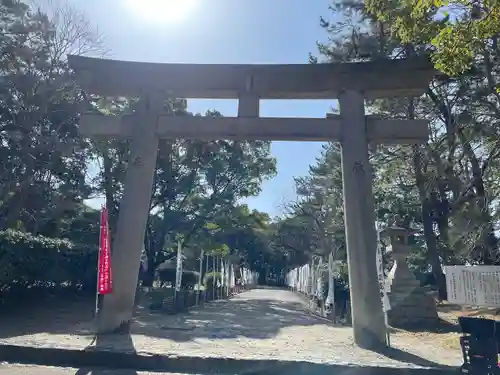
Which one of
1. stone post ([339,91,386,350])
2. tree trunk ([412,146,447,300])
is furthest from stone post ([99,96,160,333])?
tree trunk ([412,146,447,300])

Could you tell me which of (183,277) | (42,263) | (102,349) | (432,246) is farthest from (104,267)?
(432,246)

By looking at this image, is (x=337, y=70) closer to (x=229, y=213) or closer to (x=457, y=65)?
(x=457, y=65)

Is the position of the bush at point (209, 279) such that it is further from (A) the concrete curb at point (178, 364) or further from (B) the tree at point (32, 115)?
(A) the concrete curb at point (178, 364)

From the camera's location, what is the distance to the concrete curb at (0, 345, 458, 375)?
5.88m

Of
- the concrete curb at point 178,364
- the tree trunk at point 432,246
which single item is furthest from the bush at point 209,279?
the concrete curb at point 178,364

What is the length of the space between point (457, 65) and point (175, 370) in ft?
20.2

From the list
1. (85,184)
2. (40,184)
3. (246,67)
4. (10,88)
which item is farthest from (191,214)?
(246,67)

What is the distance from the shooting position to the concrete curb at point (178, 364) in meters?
5.88

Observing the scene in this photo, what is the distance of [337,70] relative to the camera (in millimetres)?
8438

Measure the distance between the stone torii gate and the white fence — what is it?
6.23 ft

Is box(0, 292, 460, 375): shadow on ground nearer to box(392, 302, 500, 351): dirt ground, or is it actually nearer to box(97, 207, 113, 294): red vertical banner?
box(97, 207, 113, 294): red vertical banner

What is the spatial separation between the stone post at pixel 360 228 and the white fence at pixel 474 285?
1831 mm

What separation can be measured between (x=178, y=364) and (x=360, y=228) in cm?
399

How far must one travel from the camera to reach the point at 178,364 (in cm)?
609
